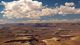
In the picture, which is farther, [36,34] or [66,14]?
[36,34]

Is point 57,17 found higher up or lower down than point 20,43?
higher up

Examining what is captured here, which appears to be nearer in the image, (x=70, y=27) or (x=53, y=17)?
(x=53, y=17)

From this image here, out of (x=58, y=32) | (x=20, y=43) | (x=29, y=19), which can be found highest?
(x=29, y=19)

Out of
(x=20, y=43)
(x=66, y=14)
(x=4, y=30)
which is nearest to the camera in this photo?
(x=66, y=14)

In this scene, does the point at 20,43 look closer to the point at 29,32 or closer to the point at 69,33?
the point at 29,32

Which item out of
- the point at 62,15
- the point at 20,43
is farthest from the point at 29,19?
the point at 20,43

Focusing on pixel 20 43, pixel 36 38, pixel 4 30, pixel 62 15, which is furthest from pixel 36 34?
pixel 62 15

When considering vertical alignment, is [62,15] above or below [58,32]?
above

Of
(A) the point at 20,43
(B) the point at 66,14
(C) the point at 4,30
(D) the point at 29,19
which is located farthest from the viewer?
(A) the point at 20,43

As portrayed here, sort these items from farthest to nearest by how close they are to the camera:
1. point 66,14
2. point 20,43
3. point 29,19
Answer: point 20,43 < point 29,19 < point 66,14

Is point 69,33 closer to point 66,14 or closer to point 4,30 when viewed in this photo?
point 66,14
